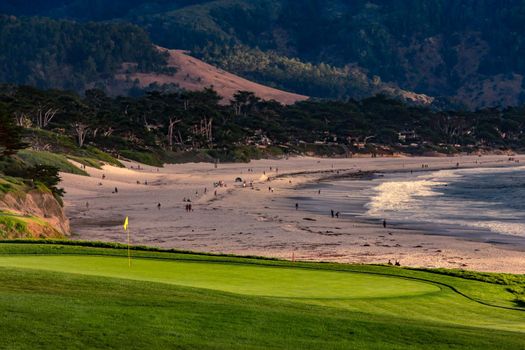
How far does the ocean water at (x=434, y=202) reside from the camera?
5141cm

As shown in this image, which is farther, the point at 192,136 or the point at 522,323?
the point at 192,136

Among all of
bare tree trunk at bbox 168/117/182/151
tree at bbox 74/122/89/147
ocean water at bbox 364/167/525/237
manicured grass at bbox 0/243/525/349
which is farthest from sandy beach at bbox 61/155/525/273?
bare tree trunk at bbox 168/117/182/151

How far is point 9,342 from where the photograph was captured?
36.8 feet

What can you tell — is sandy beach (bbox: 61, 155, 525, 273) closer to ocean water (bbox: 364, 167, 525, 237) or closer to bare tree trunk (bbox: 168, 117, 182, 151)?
ocean water (bbox: 364, 167, 525, 237)

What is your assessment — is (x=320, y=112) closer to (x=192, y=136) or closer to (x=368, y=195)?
(x=192, y=136)

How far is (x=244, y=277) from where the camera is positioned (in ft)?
66.3

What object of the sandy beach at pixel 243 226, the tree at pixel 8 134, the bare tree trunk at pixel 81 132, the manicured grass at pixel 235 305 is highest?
the bare tree trunk at pixel 81 132

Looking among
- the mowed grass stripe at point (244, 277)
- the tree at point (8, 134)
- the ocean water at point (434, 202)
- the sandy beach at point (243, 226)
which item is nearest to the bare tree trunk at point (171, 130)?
the ocean water at point (434, 202)

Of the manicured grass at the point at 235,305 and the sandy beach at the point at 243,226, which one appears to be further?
the sandy beach at the point at 243,226

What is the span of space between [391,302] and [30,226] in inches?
701

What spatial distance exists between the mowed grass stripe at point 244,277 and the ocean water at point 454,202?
29420 mm

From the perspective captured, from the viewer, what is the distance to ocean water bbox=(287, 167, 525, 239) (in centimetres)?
5141

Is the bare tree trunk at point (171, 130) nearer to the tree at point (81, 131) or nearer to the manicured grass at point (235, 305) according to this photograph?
the tree at point (81, 131)

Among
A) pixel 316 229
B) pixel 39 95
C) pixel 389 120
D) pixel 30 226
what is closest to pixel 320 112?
pixel 389 120
